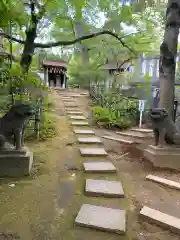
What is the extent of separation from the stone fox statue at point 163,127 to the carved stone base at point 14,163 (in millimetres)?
2286

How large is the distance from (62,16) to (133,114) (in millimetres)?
4174

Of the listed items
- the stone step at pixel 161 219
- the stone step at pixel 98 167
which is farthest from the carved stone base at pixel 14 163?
the stone step at pixel 161 219

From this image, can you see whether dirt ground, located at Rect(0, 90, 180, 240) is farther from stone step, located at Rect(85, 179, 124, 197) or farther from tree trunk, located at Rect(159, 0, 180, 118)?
tree trunk, located at Rect(159, 0, 180, 118)

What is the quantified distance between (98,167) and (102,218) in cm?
130

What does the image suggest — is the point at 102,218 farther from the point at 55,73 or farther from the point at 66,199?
the point at 55,73

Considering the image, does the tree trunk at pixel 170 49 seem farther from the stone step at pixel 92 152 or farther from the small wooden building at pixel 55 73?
the small wooden building at pixel 55 73

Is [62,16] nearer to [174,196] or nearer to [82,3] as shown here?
[82,3]

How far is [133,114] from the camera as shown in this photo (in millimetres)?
7328

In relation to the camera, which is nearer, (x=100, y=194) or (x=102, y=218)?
(x=102, y=218)

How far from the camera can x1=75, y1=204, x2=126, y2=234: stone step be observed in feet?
5.93

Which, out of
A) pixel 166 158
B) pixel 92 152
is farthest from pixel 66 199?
pixel 166 158

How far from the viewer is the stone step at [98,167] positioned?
10.2 ft

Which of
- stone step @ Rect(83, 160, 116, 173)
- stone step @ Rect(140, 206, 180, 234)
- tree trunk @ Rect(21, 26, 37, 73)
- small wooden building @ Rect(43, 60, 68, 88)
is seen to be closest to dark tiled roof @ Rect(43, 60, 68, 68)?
small wooden building @ Rect(43, 60, 68, 88)

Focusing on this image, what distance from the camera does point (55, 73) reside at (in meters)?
18.2
